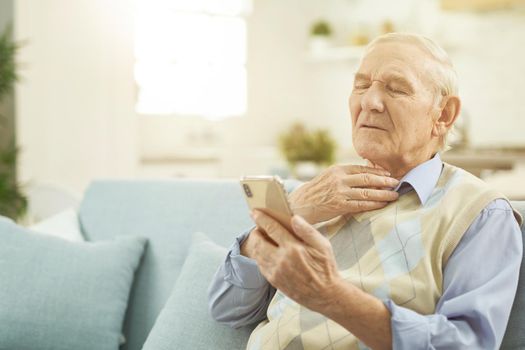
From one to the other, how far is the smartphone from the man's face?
38 centimetres

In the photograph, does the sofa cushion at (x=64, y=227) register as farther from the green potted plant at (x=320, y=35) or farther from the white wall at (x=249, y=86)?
the green potted plant at (x=320, y=35)

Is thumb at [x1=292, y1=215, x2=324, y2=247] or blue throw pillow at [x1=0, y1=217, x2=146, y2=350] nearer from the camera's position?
thumb at [x1=292, y1=215, x2=324, y2=247]

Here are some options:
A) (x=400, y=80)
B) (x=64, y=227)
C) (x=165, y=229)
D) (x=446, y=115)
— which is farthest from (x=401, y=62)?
(x=64, y=227)

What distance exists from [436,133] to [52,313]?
3.91 feet

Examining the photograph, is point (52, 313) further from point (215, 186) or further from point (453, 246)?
point (453, 246)

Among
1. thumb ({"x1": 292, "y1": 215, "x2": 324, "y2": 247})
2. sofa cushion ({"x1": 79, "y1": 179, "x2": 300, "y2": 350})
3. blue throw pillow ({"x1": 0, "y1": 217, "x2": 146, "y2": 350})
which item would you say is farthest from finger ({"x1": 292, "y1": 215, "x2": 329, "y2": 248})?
blue throw pillow ({"x1": 0, "y1": 217, "x2": 146, "y2": 350})

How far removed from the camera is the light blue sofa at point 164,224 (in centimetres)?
217

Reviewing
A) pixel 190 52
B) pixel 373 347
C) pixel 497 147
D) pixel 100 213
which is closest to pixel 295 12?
pixel 190 52

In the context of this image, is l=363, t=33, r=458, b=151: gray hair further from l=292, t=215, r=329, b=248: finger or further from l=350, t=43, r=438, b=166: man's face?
l=292, t=215, r=329, b=248: finger

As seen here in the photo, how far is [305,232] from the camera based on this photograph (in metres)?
1.19

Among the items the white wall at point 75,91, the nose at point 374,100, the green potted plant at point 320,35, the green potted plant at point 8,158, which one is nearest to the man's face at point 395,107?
the nose at point 374,100

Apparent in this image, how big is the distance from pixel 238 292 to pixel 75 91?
3762 mm

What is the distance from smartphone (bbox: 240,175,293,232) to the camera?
1209 mm

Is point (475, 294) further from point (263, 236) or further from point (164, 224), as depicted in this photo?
point (164, 224)
